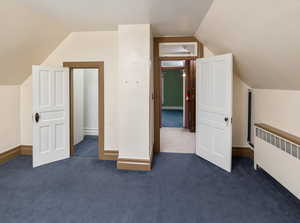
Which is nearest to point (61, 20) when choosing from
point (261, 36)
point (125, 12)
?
point (125, 12)

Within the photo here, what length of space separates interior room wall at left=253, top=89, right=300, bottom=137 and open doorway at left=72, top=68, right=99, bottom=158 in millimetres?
3537

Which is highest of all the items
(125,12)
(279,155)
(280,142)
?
(125,12)

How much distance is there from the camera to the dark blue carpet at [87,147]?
425cm

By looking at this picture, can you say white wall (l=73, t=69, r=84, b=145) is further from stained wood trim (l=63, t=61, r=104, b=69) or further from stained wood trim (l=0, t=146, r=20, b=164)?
stained wood trim (l=0, t=146, r=20, b=164)

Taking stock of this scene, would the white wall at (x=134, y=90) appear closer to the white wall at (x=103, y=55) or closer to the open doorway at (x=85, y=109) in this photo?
the white wall at (x=103, y=55)

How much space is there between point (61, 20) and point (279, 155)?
12.7 feet

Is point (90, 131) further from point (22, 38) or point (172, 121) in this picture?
point (172, 121)

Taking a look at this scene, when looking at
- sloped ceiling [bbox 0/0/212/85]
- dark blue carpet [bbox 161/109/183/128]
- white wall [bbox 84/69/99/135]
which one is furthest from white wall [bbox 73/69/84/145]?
dark blue carpet [bbox 161/109/183/128]

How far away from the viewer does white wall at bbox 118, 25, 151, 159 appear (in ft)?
11.2

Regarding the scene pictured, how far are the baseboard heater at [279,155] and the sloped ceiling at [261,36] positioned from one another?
651 mm

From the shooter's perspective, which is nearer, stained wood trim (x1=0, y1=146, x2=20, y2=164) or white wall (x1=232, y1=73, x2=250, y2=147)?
stained wood trim (x1=0, y1=146, x2=20, y2=164)

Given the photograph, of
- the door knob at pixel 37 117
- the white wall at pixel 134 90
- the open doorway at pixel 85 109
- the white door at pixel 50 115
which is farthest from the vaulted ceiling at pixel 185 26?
the open doorway at pixel 85 109

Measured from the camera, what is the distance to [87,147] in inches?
186

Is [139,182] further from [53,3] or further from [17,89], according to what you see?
[17,89]
